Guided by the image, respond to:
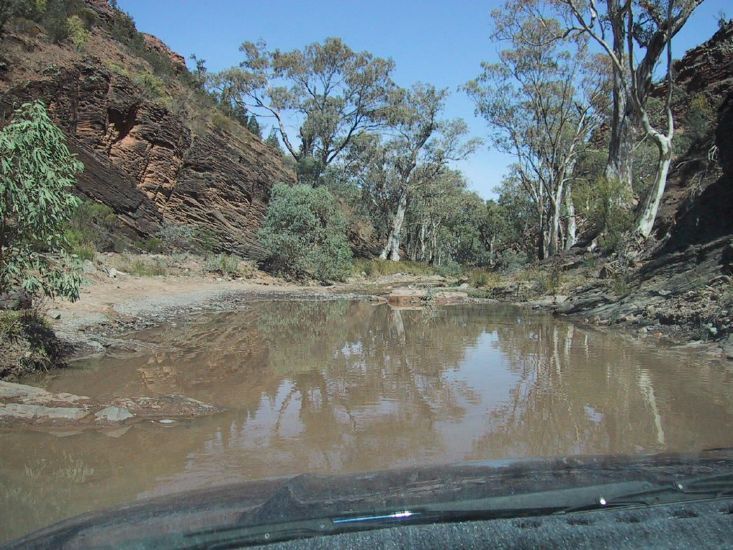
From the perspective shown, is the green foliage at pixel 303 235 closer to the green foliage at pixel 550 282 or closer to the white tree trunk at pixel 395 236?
the green foliage at pixel 550 282

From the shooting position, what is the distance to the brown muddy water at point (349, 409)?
3.72 m

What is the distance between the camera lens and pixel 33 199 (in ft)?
20.4

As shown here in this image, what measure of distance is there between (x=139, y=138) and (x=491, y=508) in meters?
25.4

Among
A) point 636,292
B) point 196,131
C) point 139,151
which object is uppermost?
point 196,131

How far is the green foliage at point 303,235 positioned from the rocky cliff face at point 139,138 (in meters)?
2.91

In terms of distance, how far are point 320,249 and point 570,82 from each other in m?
18.1

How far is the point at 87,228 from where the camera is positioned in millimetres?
18391

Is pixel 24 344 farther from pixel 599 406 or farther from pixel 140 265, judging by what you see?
pixel 140 265

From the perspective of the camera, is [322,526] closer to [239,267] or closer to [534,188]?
[239,267]

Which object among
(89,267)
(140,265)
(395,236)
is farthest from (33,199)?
(395,236)

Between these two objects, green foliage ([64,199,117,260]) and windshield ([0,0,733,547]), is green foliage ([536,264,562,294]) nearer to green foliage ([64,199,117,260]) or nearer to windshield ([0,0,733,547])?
windshield ([0,0,733,547])

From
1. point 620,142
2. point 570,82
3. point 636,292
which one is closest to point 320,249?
point 620,142

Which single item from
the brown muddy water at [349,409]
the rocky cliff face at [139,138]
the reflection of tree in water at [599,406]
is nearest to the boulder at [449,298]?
the brown muddy water at [349,409]

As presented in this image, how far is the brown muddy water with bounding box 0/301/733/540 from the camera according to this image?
3.72m
